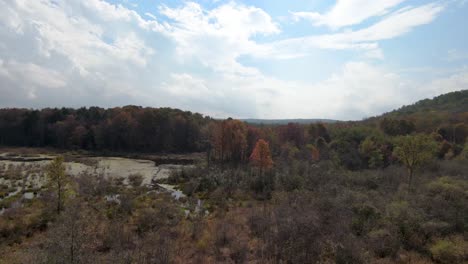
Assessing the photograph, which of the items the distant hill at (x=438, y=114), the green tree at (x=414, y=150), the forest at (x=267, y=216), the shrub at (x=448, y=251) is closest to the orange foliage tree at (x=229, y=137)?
the forest at (x=267, y=216)

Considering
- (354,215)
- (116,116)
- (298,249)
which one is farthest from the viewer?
(116,116)

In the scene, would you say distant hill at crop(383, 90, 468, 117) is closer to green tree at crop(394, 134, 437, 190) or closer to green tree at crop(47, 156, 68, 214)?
green tree at crop(394, 134, 437, 190)

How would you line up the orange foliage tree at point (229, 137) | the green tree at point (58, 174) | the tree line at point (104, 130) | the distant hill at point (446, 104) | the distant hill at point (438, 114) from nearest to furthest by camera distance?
1. the green tree at point (58, 174)
2. the orange foliage tree at point (229, 137)
3. the distant hill at point (438, 114)
4. the tree line at point (104, 130)
5. the distant hill at point (446, 104)

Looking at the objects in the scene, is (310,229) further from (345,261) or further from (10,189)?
(10,189)

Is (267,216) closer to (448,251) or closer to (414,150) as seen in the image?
(448,251)

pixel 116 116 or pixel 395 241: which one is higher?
pixel 116 116

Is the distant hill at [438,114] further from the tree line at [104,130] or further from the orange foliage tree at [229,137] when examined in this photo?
the tree line at [104,130]

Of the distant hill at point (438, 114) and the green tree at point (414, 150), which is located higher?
the distant hill at point (438, 114)

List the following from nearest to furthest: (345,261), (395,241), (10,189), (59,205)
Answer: (345,261) → (395,241) → (59,205) → (10,189)

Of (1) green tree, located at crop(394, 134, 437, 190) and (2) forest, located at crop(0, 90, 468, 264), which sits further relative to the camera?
(1) green tree, located at crop(394, 134, 437, 190)

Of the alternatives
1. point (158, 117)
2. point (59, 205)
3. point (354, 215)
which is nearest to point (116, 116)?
point (158, 117)

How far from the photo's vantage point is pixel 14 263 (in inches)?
403

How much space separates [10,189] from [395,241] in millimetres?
28595

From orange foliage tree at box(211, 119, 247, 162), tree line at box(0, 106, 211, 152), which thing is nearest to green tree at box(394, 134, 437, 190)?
orange foliage tree at box(211, 119, 247, 162)
